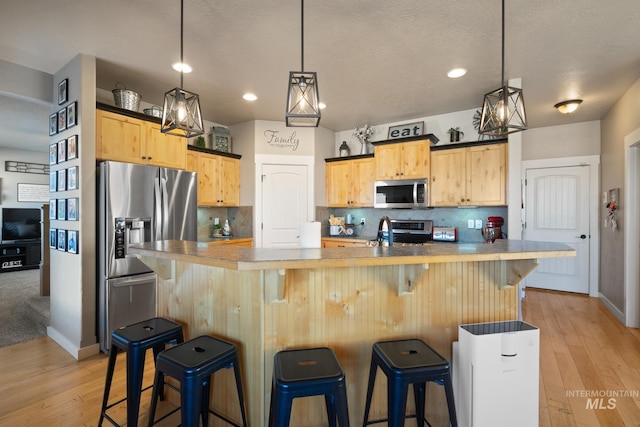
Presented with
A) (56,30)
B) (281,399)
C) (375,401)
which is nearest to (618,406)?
(375,401)

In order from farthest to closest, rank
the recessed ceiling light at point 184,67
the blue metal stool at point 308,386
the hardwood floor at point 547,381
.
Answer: the recessed ceiling light at point 184,67 < the hardwood floor at point 547,381 < the blue metal stool at point 308,386

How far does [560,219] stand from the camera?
4.96 metres

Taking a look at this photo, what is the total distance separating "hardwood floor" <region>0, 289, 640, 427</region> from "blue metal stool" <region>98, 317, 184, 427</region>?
0.46 metres

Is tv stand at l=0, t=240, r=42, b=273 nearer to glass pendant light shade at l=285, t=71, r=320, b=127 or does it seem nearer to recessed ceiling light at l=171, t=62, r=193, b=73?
recessed ceiling light at l=171, t=62, r=193, b=73

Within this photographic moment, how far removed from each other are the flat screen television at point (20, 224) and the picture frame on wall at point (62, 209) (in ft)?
17.6

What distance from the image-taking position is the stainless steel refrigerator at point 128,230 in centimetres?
284

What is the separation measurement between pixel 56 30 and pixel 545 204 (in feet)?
21.0

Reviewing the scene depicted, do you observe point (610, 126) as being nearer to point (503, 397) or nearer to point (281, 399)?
point (503, 397)

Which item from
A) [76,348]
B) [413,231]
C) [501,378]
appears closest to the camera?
[501,378]

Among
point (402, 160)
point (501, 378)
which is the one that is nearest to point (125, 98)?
point (402, 160)

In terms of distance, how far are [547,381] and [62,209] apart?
4507 mm

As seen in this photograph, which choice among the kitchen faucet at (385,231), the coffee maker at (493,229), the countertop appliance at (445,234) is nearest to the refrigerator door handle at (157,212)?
the kitchen faucet at (385,231)

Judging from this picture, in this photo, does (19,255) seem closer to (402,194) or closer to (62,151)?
(62,151)

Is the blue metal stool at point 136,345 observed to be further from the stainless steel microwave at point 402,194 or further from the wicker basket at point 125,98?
the stainless steel microwave at point 402,194
